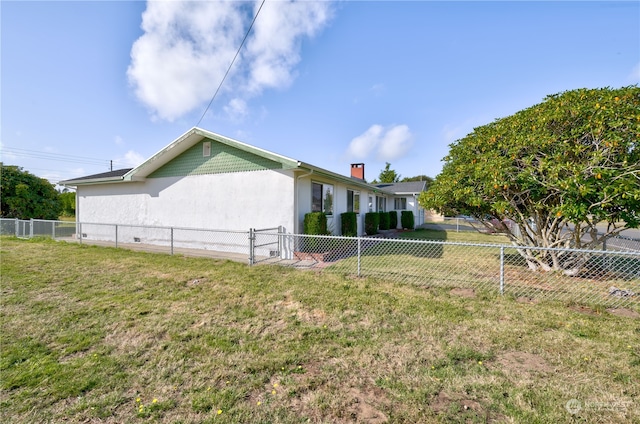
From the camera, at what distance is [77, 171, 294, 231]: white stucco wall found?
9.12 metres

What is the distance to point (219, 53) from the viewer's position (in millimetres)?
8773

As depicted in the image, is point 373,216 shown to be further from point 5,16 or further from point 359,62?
point 5,16

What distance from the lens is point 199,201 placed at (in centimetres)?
1058

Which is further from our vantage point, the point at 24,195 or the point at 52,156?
the point at 52,156

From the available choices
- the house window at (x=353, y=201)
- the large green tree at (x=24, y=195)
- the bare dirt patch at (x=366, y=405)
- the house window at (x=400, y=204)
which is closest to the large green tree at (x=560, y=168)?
the bare dirt patch at (x=366, y=405)

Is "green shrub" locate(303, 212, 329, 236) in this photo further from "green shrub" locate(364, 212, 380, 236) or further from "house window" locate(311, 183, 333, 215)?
"green shrub" locate(364, 212, 380, 236)

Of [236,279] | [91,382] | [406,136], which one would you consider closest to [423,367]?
[91,382]

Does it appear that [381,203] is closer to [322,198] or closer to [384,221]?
[384,221]

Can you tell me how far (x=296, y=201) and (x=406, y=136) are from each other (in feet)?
93.4

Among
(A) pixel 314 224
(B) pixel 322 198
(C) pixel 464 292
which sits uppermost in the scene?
(B) pixel 322 198

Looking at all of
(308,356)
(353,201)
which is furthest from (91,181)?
(308,356)

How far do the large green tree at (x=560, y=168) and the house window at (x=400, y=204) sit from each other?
14304mm

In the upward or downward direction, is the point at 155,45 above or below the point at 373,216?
above

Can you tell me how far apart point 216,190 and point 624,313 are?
35.3 feet
